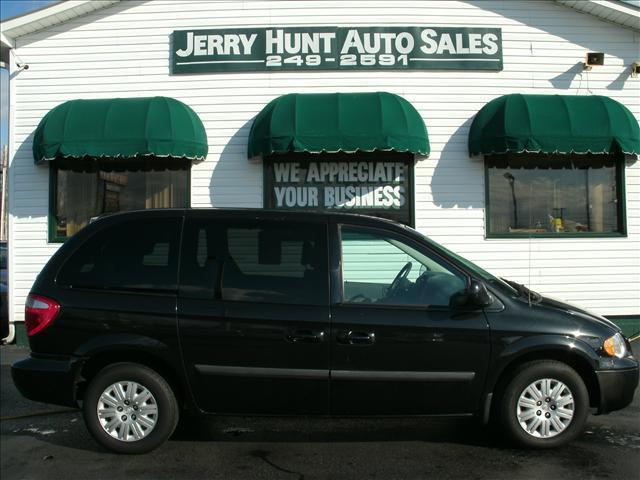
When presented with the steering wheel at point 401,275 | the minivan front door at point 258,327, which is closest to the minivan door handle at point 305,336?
the minivan front door at point 258,327

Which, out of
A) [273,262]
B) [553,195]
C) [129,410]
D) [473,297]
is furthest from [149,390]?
[553,195]

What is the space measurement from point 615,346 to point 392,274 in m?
1.77

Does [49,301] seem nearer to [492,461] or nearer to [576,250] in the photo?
[492,461]

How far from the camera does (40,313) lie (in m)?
4.39

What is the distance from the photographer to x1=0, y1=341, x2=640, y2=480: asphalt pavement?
A: 13.5 ft

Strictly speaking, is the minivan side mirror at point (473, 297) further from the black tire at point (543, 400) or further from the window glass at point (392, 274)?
the black tire at point (543, 400)

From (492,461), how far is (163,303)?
2.70 metres

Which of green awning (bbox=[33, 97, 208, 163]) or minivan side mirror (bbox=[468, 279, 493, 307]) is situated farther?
green awning (bbox=[33, 97, 208, 163])

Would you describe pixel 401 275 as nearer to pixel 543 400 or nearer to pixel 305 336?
pixel 305 336

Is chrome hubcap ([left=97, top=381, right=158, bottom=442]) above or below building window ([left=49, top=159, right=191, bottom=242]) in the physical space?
below

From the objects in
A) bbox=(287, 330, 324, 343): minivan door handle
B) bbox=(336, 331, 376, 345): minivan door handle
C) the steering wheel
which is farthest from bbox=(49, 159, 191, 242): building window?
bbox=(336, 331, 376, 345): minivan door handle

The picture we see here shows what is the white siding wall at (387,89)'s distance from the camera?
29.8ft

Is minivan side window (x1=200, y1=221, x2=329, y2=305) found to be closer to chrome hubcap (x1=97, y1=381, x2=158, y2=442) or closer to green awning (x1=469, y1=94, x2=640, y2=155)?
chrome hubcap (x1=97, y1=381, x2=158, y2=442)

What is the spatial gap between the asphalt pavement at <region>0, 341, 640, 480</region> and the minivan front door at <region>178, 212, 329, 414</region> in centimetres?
41
